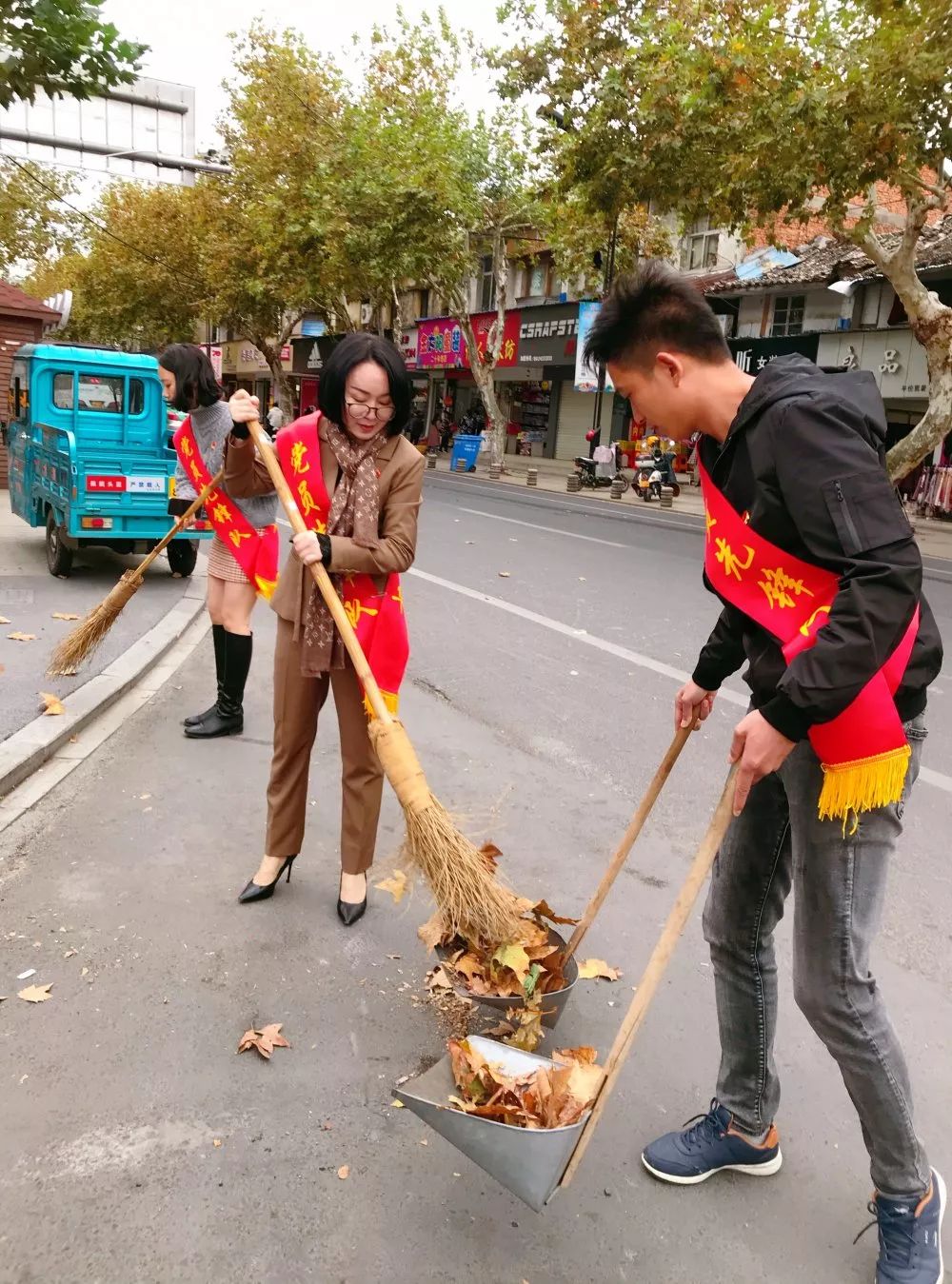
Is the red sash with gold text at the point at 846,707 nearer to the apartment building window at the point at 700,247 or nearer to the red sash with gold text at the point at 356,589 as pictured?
the red sash with gold text at the point at 356,589

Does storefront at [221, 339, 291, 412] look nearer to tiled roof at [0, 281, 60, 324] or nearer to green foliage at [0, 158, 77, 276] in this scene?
green foliage at [0, 158, 77, 276]

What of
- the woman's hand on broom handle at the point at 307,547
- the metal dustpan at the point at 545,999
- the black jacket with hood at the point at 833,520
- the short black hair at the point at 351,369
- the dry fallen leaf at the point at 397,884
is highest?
the short black hair at the point at 351,369

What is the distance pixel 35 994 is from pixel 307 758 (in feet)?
3.41

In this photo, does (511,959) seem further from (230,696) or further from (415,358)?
(415,358)

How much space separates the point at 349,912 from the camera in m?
3.16

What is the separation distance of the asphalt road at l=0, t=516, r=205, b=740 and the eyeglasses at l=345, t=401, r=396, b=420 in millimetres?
2594

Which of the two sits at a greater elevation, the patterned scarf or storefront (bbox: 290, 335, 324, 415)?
storefront (bbox: 290, 335, 324, 415)

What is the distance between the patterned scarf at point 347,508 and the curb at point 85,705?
181cm

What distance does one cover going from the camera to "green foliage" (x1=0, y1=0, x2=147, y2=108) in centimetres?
326

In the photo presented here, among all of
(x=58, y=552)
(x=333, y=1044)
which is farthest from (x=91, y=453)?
(x=333, y=1044)

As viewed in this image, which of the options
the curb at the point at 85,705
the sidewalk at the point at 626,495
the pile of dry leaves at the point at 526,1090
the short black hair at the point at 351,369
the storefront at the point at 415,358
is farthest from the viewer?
the storefront at the point at 415,358

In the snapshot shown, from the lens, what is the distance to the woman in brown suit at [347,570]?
9.31ft

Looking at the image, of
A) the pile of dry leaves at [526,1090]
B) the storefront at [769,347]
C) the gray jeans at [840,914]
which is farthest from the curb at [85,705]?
the storefront at [769,347]

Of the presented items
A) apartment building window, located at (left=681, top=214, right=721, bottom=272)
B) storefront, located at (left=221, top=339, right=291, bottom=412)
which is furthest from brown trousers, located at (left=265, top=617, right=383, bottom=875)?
storefront, located at (left=221, top=339, right=291, bottom=412)
